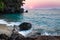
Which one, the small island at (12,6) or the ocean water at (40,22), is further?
the small island at (12,6)

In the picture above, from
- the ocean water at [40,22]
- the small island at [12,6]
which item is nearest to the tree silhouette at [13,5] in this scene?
the small island at [12,6]

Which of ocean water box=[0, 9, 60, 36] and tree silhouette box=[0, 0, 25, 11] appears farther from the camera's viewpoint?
tree silhouette box=[0, 0, 25, 11]

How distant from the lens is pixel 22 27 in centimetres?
2542

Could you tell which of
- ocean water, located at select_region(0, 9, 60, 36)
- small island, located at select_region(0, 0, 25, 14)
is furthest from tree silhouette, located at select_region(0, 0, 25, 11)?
ocean water, located at select_region(0, 9, 60, 36)

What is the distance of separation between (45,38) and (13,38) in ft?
8.59

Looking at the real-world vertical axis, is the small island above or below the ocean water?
below

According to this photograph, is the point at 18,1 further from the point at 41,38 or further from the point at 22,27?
the point at 41,38

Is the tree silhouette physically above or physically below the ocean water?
below

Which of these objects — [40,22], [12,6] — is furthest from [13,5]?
[40,22]

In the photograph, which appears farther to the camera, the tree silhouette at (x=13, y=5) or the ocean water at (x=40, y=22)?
the tree silhouette at (x=13, y=5)

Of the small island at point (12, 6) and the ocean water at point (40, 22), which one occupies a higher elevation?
the ocean water at point (40, 22)

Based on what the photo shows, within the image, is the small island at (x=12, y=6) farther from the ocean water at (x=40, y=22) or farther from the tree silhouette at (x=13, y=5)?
the ocean water at (x=40, y=22)

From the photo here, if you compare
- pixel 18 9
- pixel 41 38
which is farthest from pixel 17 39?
pixel 18 9

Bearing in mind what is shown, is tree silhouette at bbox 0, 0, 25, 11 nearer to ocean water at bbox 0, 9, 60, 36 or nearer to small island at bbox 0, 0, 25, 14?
small island at bbox 0, 0, 25, 14
